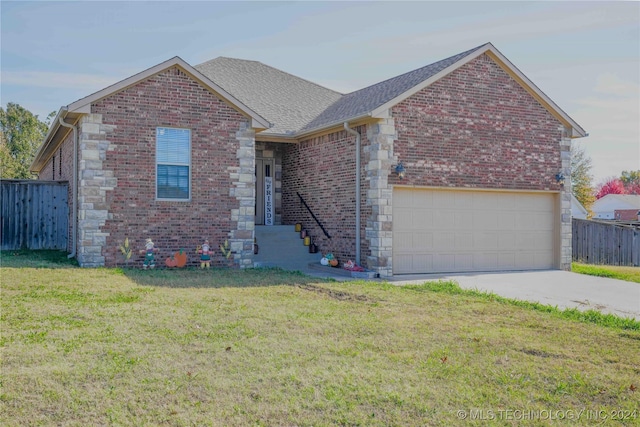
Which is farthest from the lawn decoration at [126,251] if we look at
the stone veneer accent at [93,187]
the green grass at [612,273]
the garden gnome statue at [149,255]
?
the green grass at [612,273]

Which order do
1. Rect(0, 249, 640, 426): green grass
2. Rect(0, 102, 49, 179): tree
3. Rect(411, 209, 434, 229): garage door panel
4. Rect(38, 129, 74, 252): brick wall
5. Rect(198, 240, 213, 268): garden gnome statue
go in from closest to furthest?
Rect(0, 249, 640, 426): green grass, Rect(198, 240, 213, 268): garden gnome statue, Rect(411, 209, 434, 229): garage door panel, Rect(38, 129, 74, 252): brick wall, Rect(0, 102, 49, 179): tree

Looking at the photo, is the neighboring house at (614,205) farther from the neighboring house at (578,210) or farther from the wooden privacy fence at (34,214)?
the wooden privacy fence at (34,214)

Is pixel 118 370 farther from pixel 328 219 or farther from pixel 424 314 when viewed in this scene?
pixel 328 219

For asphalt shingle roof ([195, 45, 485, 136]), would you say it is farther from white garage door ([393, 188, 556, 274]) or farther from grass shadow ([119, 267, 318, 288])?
grass shadow ([119, 267, 318, 288])

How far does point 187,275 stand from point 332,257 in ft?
13.5

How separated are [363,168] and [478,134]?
3.16 metres

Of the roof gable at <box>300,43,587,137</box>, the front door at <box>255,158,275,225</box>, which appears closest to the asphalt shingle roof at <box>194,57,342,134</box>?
the roof gable at <box>300,43,587,137</box>

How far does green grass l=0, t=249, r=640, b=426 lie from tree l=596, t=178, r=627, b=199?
70.0m

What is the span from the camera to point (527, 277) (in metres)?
14.2

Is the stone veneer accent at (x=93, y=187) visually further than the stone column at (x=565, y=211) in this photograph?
No

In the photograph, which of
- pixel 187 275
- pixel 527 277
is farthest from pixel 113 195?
pixel 527 277

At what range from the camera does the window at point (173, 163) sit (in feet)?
44.8

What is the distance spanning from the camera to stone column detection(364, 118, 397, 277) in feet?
45.2

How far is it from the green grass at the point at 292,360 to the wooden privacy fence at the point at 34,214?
818 centimetres
